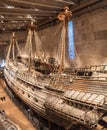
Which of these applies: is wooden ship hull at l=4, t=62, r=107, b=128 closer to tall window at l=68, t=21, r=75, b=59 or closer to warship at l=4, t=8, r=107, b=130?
warship at l=4, t=8, r=107, b=130

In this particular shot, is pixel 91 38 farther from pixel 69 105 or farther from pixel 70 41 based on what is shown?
pixel 69 105

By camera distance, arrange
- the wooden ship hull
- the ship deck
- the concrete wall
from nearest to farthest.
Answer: the wooden ship hull < the ship deck < the concrete wall

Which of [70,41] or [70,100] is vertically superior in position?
[70,41]

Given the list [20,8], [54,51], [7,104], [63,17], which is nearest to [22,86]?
[7,104]

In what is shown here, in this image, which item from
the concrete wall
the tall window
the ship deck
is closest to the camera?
the ship deck

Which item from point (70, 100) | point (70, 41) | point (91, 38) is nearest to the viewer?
point (70, 100)

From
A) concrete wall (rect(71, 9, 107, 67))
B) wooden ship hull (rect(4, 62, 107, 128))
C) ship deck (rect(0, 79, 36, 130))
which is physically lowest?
ship deck (rect(0, 79, 36, 130))

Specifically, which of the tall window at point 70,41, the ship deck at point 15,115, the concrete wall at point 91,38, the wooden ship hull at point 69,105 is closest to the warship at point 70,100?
the wooden ship hull at point 69,105

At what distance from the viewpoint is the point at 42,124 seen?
7.27 meters

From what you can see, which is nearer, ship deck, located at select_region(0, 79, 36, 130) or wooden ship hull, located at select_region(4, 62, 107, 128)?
wooden ship hull, located at select_region(4, 62, 107, 128)

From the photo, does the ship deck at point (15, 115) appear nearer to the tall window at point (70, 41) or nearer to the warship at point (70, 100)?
the warship at point (70, 100)

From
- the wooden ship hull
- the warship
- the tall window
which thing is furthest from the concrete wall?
the wooden ship hull

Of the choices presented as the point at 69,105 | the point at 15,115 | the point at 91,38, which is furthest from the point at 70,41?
the point at 69,105

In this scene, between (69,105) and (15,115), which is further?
(15,115)
